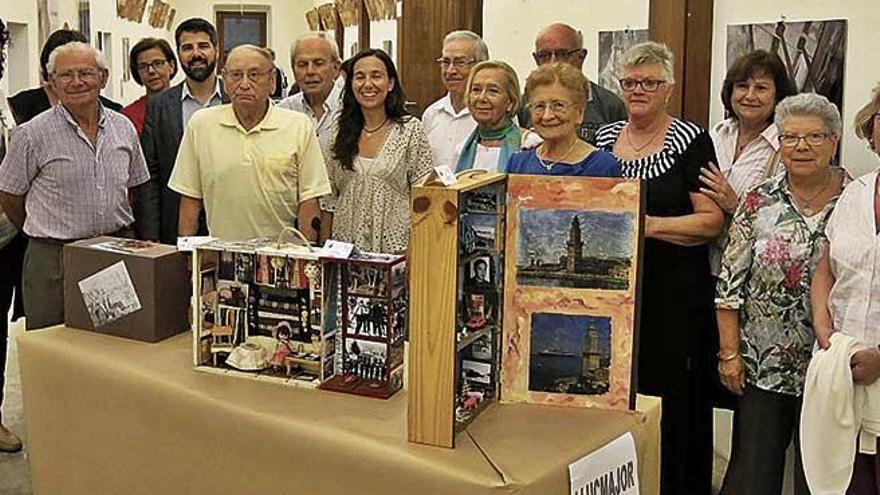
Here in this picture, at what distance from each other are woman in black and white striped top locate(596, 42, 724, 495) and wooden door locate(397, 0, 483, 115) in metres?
2.24

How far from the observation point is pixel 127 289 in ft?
7.12

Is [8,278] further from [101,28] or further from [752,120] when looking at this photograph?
[101,28]

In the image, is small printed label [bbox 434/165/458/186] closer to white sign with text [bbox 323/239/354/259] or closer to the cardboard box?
white sign with text [bbox 323/239/354/259]

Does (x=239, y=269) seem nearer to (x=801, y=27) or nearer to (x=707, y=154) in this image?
(x=707, y=154)

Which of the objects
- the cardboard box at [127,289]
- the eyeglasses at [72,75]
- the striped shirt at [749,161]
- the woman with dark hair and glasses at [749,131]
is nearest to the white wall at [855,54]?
the woman with dark hair and glasses at [749,131]

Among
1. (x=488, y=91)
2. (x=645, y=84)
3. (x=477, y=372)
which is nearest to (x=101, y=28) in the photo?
(x=488, y=91)

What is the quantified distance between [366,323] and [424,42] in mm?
3649

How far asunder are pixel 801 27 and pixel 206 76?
7.60 feet

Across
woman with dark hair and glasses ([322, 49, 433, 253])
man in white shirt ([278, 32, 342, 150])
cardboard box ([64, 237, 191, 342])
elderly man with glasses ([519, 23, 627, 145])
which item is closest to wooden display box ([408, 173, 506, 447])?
cardboard box ([64, 237, 191, 342])

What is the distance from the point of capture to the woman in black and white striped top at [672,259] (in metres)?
2.87

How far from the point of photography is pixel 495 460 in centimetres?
153

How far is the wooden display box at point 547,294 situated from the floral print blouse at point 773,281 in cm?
105

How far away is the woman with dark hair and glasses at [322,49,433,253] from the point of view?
10.9 ft

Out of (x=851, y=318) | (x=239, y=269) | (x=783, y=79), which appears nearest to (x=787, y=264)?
(x=851, y=318)
